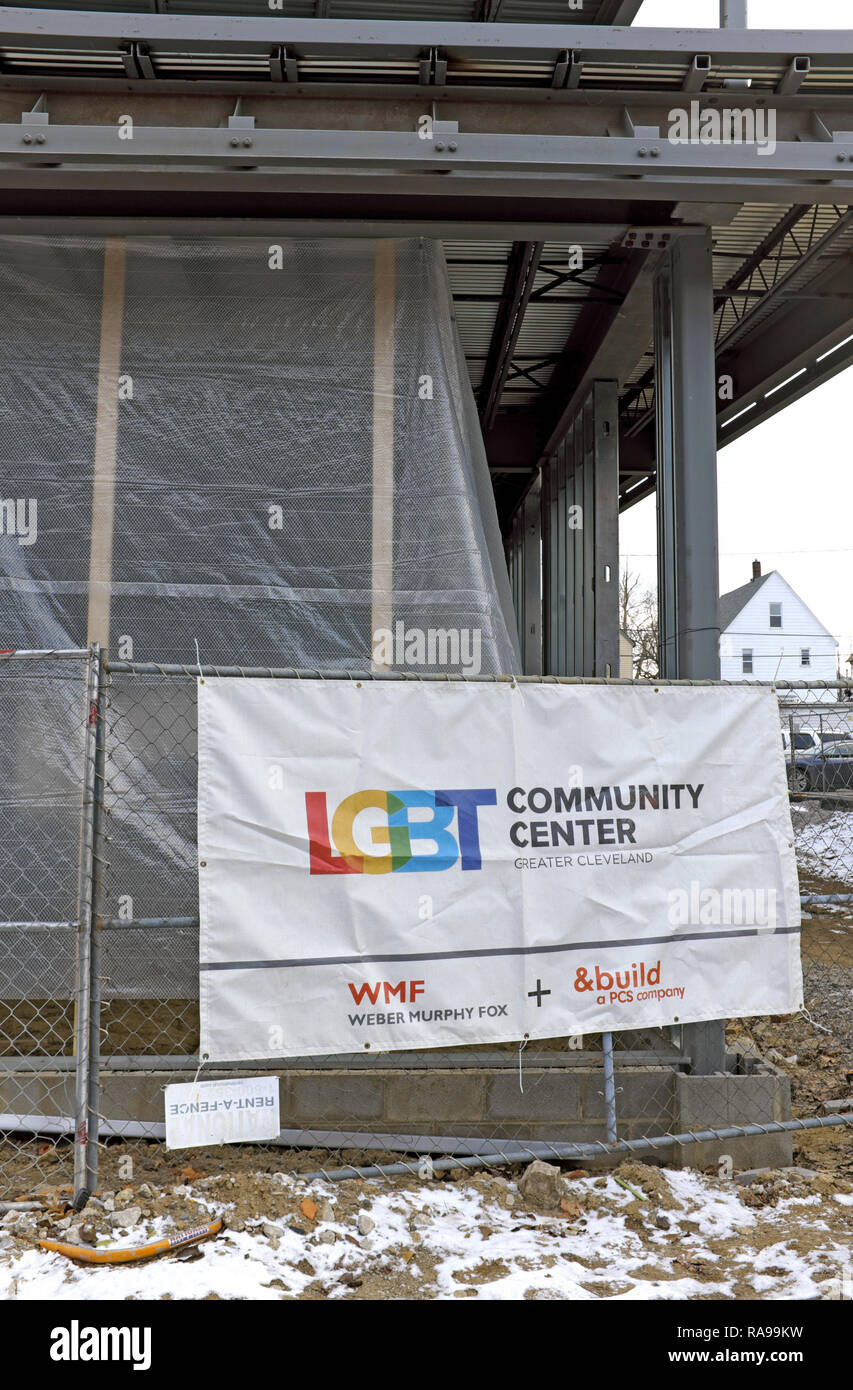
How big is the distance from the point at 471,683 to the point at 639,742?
0.86 metres

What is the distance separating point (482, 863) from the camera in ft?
13.8

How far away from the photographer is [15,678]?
500cm

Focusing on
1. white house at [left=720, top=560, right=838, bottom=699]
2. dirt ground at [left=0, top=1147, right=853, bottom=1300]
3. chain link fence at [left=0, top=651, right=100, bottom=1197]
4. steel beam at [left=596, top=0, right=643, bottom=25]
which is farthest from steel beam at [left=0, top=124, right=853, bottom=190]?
white house at [left=720, top=560, right=838, bottom=699]

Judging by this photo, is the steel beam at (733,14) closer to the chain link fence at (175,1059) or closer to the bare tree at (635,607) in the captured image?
the chain link fence at (175,1059)

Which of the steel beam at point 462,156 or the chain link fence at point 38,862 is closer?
the chain link fence at point 38,862

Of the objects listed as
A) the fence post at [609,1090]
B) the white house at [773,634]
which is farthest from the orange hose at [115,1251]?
the white house at [773,634]

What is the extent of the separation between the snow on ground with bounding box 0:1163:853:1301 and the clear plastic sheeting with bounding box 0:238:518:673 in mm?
2616

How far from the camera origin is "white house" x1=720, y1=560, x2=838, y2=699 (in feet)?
146

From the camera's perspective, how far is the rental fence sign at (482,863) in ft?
12.9

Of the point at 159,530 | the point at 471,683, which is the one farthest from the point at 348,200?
the point at 471,683

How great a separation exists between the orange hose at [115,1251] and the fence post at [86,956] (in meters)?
0.24

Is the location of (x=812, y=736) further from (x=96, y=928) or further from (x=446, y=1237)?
(x=96, y=928)

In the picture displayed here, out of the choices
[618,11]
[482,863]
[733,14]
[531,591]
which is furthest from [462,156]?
[531,591]
